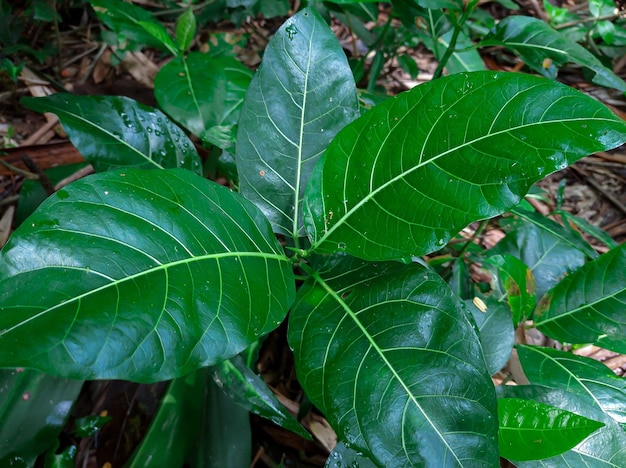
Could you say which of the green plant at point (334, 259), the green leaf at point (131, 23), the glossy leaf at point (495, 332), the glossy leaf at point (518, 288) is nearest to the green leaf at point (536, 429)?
the green plant at point (334, 259)

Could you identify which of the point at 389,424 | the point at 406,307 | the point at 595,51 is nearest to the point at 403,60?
the point at 595,51

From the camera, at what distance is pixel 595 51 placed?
6.36 ft

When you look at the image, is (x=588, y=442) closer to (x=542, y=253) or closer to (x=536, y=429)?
(x=536, y=429)

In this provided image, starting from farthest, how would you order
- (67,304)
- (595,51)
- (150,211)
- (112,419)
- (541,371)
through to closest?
(595,51)
(112,419)
(541,371)
(150,211)
(67,304)

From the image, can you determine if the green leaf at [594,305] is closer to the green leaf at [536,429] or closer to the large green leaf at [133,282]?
the green leaf at [536,429]

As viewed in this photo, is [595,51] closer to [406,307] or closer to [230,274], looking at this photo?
[406,307]

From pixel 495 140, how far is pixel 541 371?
567 mm

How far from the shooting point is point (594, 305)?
97 centimetres

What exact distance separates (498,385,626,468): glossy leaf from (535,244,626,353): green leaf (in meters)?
0.16

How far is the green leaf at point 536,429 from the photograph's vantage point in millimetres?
707

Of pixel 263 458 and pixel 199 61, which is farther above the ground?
pixel 199 61

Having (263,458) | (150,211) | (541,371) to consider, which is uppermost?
(150,211)

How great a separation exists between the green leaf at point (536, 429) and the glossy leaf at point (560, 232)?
1.82 ft

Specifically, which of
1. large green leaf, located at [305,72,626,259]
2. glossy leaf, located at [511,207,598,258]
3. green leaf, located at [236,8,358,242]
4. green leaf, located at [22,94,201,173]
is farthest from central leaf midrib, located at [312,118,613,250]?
glossy leaf, located at [511,207,598,258]
